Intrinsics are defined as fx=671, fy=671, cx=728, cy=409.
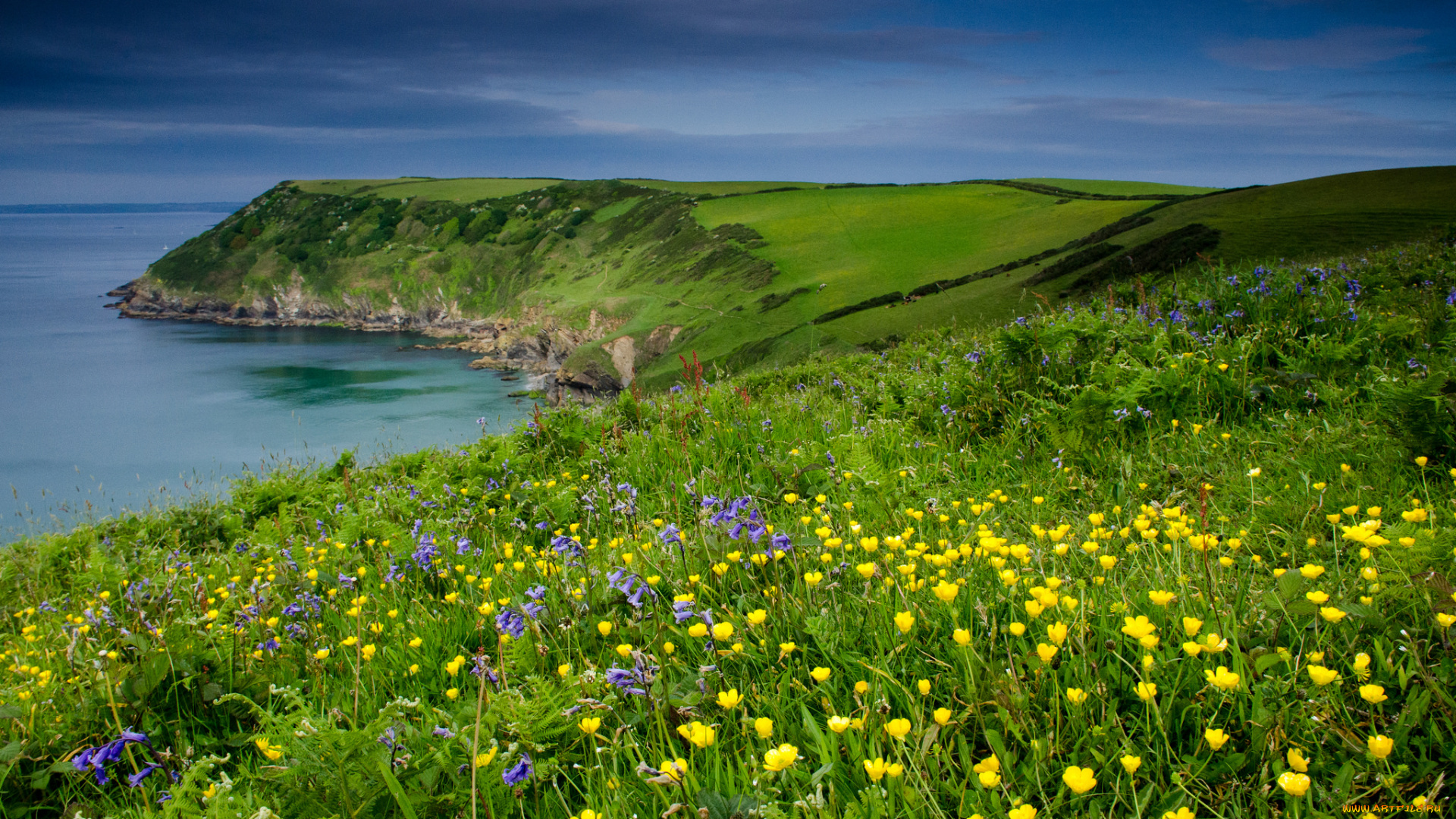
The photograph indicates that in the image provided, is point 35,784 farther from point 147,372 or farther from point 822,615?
point 147,372

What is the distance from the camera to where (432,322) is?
15000cm

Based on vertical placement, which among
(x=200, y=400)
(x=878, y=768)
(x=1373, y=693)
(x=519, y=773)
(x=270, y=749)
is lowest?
(x=200, y=400)

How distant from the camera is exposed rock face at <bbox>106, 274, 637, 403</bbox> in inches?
3583

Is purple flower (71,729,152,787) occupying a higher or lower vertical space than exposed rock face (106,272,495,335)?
lower

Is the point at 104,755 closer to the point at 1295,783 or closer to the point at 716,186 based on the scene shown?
the point at 1295,783

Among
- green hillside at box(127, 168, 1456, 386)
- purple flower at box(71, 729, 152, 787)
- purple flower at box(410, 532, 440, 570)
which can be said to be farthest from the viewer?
green hillside at box(127, 168, 1456, 386)

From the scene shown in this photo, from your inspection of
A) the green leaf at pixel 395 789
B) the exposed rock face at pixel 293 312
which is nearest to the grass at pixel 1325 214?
the green leaf at pixel 395 789

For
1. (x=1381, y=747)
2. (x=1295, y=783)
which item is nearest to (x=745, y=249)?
(x=1381, y=747)

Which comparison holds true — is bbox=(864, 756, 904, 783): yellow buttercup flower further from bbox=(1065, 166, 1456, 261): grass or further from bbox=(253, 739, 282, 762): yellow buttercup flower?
bbox=(1065, 166, 1456, 261): grass

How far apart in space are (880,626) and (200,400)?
120 metres

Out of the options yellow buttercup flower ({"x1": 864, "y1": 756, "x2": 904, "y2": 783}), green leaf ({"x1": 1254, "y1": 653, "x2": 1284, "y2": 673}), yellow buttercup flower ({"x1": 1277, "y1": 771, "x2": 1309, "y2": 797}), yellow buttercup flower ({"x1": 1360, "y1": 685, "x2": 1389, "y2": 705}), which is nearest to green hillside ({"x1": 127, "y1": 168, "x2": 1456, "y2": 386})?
green leaf ({"x1": 1254, "y1": 653, "x2": 1284, "y2": 673})

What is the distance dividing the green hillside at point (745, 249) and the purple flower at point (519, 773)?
5.62 metres

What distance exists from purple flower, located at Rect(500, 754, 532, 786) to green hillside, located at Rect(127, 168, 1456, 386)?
5.62m

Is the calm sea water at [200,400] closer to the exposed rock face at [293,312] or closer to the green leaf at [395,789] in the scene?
the exposed rock face at [293,312]
